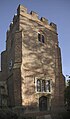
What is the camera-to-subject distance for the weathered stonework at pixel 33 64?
27359 mm

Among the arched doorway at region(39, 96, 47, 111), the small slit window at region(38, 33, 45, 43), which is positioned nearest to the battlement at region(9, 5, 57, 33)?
the small slit window at region(38, 33, 45, 43)

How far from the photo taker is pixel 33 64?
29000mm

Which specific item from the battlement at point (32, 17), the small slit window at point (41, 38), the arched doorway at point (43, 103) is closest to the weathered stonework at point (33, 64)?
the battlement at point (32, 17)

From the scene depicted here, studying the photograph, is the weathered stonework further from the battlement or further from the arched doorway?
the arched doorway

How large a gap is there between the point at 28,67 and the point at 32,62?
3.06ft

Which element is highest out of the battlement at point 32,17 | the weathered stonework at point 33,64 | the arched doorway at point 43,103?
the battlement at point 32,17

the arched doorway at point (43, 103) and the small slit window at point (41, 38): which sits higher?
the small slit window at point (41, 38)

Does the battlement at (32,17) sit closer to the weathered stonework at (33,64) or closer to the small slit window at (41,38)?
the weathered stonework at (33,64)

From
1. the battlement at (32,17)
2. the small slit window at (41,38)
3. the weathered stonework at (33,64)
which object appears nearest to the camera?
the weathered stonework at (33,64)

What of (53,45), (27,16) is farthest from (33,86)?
(27,16)

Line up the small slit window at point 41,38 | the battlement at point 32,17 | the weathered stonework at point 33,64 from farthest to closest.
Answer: the small slit window at point 41,38 → the battlement at point 32,17 → the weathered stonework at point 33,64

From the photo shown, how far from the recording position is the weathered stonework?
27359mm

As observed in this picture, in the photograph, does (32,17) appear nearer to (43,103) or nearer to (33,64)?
(33,64)

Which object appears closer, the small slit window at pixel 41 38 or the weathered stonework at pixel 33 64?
the weathered stonework at pixel 33 64
